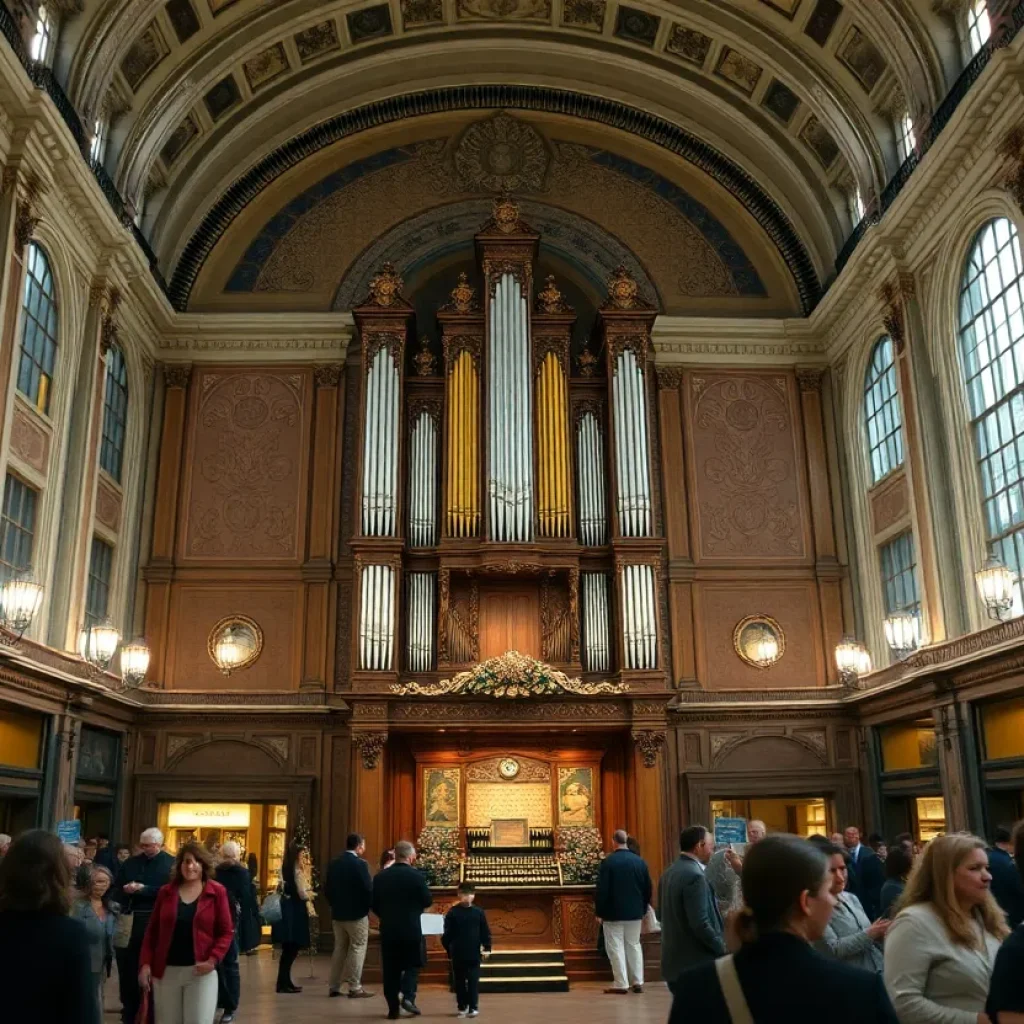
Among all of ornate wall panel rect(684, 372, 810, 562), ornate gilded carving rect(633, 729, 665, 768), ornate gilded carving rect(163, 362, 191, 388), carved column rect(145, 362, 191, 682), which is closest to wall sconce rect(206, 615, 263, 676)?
carved column rect(145, 362, 191, 682)

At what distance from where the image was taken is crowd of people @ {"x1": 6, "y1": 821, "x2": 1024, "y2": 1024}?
2.56 meters

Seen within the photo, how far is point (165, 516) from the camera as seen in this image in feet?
61.5

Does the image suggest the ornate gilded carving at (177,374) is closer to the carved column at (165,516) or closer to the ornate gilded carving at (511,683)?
the carved column at (165,516)

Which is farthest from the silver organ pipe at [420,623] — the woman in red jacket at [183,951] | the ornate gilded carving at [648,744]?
the woman in red jacket at [183,951]

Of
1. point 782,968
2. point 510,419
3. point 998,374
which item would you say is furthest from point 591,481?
point 782,968

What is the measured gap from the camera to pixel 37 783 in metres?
14.1

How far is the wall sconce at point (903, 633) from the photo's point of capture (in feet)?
49.9

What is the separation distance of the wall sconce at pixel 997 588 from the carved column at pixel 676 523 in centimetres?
618

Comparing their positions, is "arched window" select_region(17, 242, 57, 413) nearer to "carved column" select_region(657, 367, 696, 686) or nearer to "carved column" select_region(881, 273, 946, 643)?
"carved column" select_region(657, 367, 696, 686)

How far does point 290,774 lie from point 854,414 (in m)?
11.1

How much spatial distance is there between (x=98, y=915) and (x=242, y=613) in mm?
11077

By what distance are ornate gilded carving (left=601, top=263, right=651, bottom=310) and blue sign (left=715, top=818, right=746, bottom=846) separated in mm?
10445

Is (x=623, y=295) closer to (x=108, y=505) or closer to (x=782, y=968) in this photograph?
(x=108, y=505)

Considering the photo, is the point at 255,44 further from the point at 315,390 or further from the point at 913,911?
the point at 913,911
